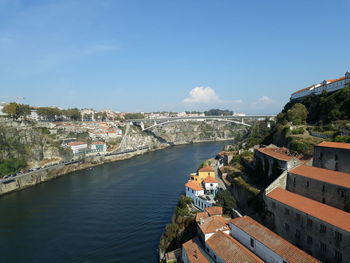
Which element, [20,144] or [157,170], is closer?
[157,170]

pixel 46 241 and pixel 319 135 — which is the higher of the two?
pixel 319 135

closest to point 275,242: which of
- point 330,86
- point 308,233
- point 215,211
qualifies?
point 308,233

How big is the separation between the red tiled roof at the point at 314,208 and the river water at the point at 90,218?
5948mm

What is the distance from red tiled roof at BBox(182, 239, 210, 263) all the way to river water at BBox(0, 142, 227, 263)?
2.43 meters

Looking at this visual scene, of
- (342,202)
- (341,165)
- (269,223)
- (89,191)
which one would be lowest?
(89,191)

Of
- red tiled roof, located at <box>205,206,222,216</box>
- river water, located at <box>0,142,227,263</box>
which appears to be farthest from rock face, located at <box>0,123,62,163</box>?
red tiled roof, located at <box>205,206,222,216</box>

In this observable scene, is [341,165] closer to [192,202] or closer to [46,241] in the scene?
[192,202]

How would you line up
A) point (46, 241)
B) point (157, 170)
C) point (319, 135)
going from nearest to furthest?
point (46, 241) < point (319, 135) < point (157, 170)

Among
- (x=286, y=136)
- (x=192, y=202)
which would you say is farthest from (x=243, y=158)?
(x=192, y=202)

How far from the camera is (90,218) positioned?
1505 centimetres

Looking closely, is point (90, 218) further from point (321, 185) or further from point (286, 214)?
point (321, 185)

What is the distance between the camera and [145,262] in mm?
10641

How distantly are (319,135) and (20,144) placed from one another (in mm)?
29750

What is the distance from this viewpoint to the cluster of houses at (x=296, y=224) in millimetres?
6928
